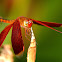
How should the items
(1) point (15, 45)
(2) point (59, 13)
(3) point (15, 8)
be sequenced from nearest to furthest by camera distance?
1. (1) point (15, 45)
2. (2) point (59, 13)
3. (3) point (15, 8)

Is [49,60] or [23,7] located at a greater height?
[23,7]

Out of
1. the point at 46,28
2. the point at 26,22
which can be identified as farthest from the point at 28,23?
the point at 46,28

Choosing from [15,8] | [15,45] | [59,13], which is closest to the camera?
[15,45]

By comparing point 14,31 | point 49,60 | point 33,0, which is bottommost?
point 49,60

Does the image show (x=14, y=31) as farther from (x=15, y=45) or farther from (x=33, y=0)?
(x=33, y=0)

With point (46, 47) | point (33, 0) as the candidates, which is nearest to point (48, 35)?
point (46, 47)

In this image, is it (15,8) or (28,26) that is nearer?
(28,26)

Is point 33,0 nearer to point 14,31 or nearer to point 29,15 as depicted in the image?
point 29,15

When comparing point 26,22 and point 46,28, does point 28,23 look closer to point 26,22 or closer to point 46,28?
point 26,22

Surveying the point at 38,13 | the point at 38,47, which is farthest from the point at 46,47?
the point at 38,13
